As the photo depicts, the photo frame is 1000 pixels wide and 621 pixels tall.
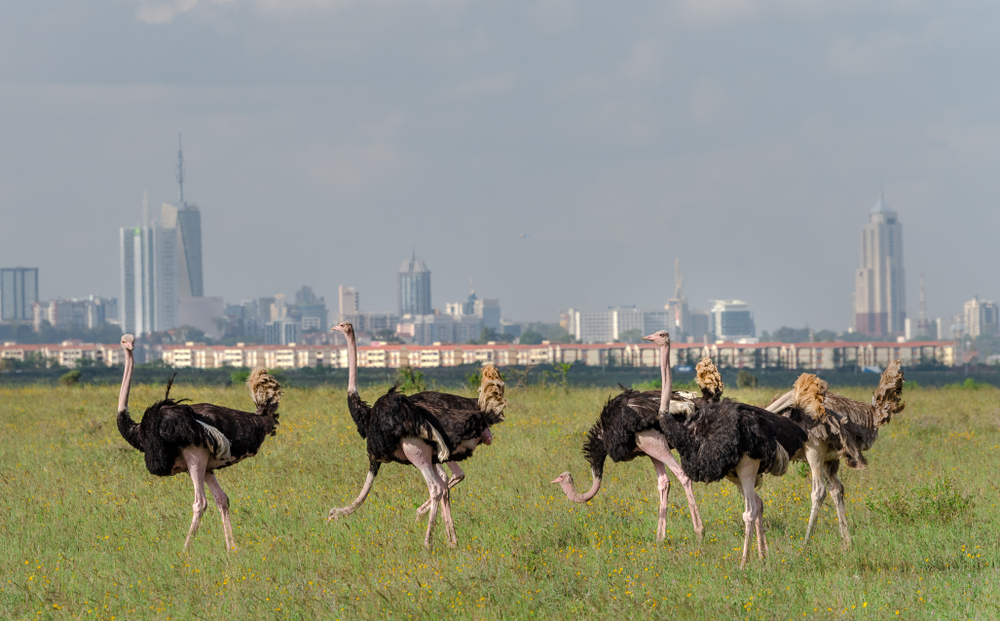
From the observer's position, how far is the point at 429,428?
10305 millimetres

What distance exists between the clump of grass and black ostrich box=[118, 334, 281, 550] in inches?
233

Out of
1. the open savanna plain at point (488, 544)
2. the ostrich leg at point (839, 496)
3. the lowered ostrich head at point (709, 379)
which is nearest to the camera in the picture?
the open savanna plain at point (488, 544)

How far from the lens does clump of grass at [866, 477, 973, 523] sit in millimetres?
10727

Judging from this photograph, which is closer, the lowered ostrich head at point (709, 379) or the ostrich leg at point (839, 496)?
the ostrich leg at point (839, 496)

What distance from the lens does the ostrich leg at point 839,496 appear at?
975 centimetres

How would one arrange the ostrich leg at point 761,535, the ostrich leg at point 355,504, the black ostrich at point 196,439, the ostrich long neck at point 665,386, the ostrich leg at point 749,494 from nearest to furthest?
the ostrich leg at point 749,494, the ostrich leg at point 761,535, the ostrich long neck at point 665,386, the black ostrich at point 196,439, the ostrich leg at point 355,504

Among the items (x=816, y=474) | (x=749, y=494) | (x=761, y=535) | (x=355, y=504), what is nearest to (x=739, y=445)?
(x=749, y=494)

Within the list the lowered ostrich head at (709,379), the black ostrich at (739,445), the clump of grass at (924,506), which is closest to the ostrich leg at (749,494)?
the black ostrich at (739,445)

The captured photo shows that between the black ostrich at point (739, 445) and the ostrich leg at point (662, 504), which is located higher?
the black ostrich at point (739, 445)

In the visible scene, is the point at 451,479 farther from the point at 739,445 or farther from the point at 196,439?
the point at 739,445

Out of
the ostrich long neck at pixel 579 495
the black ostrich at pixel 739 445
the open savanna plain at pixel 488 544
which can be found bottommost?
the open savanna plain at pixel 488 544

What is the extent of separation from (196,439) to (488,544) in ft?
9.05

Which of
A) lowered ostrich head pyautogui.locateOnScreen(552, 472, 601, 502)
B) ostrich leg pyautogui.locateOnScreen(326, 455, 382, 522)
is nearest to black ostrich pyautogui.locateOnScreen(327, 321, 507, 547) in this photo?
ostrich leg pyautogui.locateOnScreen(326, 455, 382, 522)

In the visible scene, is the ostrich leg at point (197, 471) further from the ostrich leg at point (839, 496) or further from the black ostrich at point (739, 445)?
the ostrich leg at point (839, 496)
